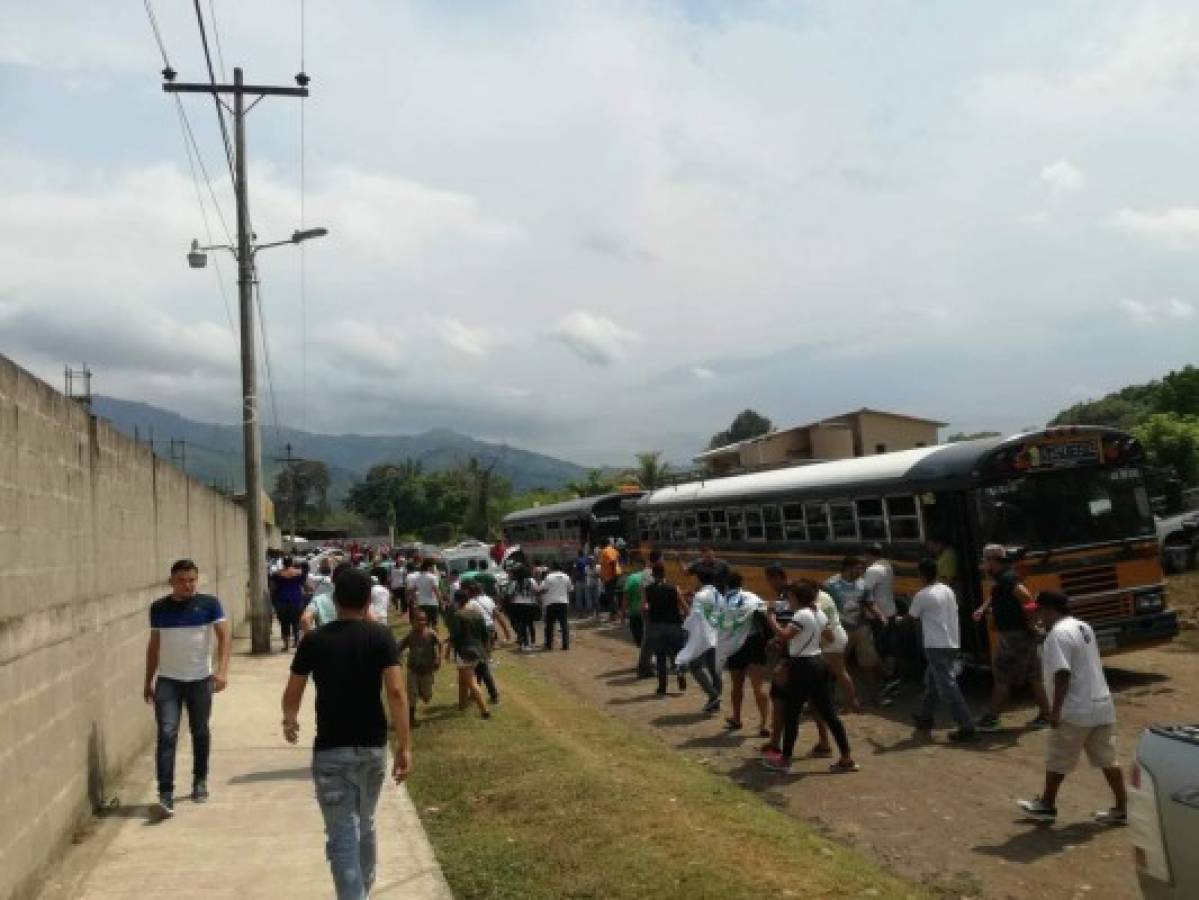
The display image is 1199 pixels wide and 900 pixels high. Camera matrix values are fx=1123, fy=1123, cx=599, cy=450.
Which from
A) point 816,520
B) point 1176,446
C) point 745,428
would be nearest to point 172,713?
point 816,520

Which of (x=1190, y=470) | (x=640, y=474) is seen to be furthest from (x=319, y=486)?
(x=1190, y=470)

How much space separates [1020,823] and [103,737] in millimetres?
6750

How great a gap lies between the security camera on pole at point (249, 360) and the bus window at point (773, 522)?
8798 millimetres

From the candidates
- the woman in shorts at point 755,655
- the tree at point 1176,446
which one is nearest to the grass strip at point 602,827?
the woman in shorts at point 755,655

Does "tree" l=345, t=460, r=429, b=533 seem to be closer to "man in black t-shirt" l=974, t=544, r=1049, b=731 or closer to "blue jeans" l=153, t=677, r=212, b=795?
"man in black t-shirt" l=974, t=544, r=1049, b=731

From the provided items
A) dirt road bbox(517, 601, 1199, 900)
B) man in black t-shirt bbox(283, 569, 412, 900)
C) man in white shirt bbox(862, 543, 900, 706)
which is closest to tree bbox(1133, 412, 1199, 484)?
dirt road bbox(517, 601, 1199, 900)

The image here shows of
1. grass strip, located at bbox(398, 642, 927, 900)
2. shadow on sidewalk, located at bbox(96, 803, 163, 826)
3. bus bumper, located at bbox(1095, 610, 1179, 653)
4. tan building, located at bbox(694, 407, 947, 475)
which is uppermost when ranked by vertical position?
tan building, located at bbox(694, 407, 947, 475)

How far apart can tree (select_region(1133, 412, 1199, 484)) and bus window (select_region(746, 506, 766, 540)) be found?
16.4m

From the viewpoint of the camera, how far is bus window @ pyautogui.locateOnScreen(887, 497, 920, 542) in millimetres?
13320

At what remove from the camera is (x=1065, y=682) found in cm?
764

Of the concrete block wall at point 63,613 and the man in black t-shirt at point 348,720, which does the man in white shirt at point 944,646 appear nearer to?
the man in black t-shirt at point 348,720

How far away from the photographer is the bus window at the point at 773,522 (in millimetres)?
17016

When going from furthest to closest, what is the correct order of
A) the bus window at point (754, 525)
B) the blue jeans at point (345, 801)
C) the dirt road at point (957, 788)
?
the bus window at point (754, 525) < the dirt road at point (957, 788) < the blue jeans at point (345, 801)

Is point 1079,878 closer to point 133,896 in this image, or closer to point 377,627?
point 377,627
